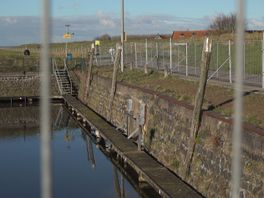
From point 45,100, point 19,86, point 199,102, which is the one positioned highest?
point 45,100

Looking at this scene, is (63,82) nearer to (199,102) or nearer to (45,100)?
(199,102)

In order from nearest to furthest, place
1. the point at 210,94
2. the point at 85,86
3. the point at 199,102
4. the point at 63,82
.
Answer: the point at 199,102 < the point at 210,94 < the point at 85,86 < the point at 63,82

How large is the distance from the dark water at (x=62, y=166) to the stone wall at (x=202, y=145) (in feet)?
5.80

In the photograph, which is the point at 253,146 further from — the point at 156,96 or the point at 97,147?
the point at 97,147

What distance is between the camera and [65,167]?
1856 centimetres

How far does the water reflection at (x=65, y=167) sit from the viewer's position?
15.2 meters

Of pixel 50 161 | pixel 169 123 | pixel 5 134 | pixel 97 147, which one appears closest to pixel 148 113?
pixel 169 123

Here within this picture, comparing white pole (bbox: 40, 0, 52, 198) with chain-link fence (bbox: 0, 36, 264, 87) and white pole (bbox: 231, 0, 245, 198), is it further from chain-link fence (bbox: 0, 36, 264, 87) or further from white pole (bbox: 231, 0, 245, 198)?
chain-link fence (bbox: 0, 36, 264, 87)

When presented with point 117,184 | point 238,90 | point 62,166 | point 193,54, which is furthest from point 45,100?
point 193,54

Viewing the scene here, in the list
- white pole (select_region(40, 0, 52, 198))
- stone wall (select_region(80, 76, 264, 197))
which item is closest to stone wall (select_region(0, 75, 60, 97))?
stone wall (select_region(80, 76, 264, 197))

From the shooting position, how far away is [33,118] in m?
33.5

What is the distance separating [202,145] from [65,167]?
25.3ft

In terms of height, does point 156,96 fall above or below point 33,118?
above

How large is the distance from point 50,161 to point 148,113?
1650 centimetres
